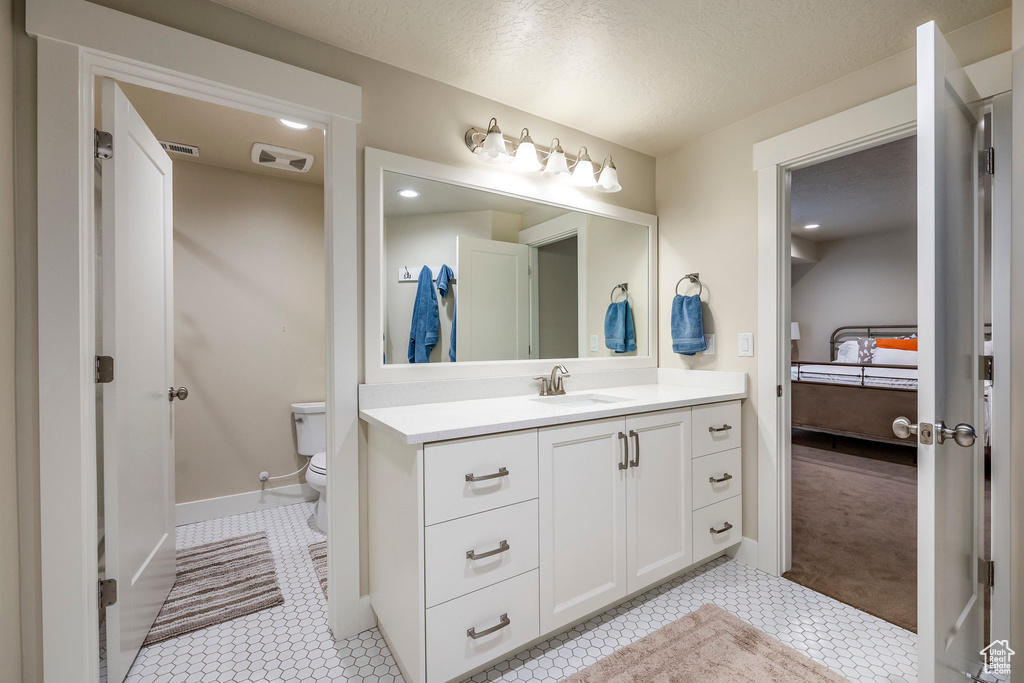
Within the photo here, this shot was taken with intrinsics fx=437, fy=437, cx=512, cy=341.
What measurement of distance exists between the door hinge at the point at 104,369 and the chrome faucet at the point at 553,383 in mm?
1551

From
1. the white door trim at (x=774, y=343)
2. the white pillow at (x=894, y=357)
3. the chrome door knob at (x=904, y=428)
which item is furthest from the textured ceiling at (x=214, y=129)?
the white pillow at (x=894, y=357)

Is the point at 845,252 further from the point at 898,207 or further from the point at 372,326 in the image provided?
the point at 372,326

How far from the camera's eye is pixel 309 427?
286 centimetres

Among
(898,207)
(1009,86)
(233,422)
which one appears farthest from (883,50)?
(898,207)

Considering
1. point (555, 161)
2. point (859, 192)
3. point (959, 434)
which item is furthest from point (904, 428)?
point (859, 192)

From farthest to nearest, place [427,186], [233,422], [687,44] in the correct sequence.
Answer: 1. [233,422]
2. [427,186]
3. [687,44]

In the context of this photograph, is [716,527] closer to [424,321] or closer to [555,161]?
[424,321]

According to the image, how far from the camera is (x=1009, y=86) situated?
4.73 ft

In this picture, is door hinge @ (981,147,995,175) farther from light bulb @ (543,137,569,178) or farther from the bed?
the bed

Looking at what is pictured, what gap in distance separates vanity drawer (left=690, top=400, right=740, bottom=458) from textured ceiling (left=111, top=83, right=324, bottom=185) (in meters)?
2.37

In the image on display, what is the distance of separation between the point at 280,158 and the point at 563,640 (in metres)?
2.84

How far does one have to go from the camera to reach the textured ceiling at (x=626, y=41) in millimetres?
1454

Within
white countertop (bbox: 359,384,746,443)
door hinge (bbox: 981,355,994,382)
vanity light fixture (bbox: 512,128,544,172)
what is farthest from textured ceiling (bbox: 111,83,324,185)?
door hinge (bbox: 981,355,994,382)

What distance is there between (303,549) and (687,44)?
292 cm
